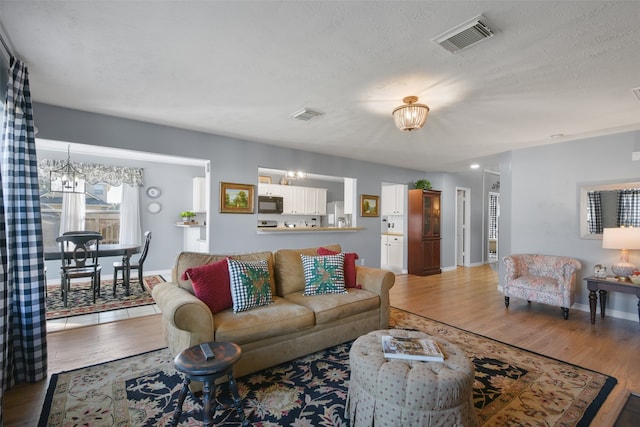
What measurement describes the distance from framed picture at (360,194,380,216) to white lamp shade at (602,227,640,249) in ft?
11.4

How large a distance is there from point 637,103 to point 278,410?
14.0ft

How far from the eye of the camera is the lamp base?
3577mm

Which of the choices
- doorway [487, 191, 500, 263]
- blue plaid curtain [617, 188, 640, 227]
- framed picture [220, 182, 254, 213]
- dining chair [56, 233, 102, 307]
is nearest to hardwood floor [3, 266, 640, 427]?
dining chair [56, 233, 102, 307]

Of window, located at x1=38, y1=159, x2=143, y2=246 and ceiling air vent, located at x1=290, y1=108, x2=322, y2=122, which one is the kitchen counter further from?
window, located at x1=38, y1=159, x2=143, y2=246

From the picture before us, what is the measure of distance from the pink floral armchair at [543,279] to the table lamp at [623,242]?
0.39 meters

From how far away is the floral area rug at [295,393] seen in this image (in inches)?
73.3

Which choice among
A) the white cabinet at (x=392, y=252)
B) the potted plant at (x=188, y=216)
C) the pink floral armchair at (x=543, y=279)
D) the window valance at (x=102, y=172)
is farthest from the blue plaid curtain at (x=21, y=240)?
the white cabinet at (x=392, y=252)

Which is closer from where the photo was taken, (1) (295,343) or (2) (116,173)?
(1) (295,343)

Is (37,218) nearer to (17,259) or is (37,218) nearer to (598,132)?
(17,259)

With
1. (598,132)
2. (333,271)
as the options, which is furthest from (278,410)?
(598,132)

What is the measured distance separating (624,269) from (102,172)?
823 cm

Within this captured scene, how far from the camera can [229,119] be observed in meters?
3.68

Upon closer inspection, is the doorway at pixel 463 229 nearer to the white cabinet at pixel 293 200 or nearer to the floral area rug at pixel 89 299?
the white cabinet at pixel 293 200

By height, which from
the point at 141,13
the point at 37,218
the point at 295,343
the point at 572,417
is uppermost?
the point at 141,13
